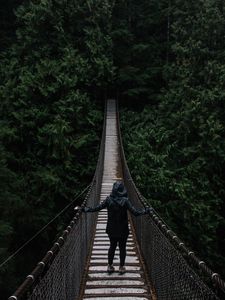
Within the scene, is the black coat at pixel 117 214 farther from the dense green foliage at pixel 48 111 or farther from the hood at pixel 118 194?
the dense green foliage at pixel 48 111

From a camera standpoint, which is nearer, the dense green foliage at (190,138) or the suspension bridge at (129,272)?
the suspension bridge at (129,272)

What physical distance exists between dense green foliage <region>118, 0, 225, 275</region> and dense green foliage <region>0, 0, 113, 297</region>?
210 cm

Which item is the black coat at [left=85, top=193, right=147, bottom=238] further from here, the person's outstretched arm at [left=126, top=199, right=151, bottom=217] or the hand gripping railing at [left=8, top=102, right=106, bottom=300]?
the hand gripping railing at [left=8, top=102, right=106, bottom=300]

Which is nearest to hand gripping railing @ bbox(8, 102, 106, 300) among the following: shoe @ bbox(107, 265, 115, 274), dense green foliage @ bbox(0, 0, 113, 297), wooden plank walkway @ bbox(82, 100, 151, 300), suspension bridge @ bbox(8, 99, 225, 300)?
suspension bridge @ bbox(8, 99, 225, 300)

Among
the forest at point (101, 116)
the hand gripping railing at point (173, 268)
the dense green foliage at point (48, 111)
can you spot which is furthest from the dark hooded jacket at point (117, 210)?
the dense green foliage at point (48, 111)

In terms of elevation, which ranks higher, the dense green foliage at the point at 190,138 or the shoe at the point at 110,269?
the dense green foliage at the point at 190,138

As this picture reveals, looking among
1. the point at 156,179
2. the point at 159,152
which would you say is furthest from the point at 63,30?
the point at 156,179

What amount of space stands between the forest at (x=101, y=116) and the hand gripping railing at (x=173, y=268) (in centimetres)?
724

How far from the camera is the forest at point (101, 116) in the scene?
1462 cm

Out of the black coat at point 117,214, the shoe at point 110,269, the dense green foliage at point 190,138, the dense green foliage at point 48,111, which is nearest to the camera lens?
the black coat at point 117,214

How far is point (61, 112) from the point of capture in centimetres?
1731

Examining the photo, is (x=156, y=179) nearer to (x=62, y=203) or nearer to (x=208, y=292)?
(x=62, y=203)

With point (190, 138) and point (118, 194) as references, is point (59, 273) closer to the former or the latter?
point (118, 194)

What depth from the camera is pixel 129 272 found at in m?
5.57
